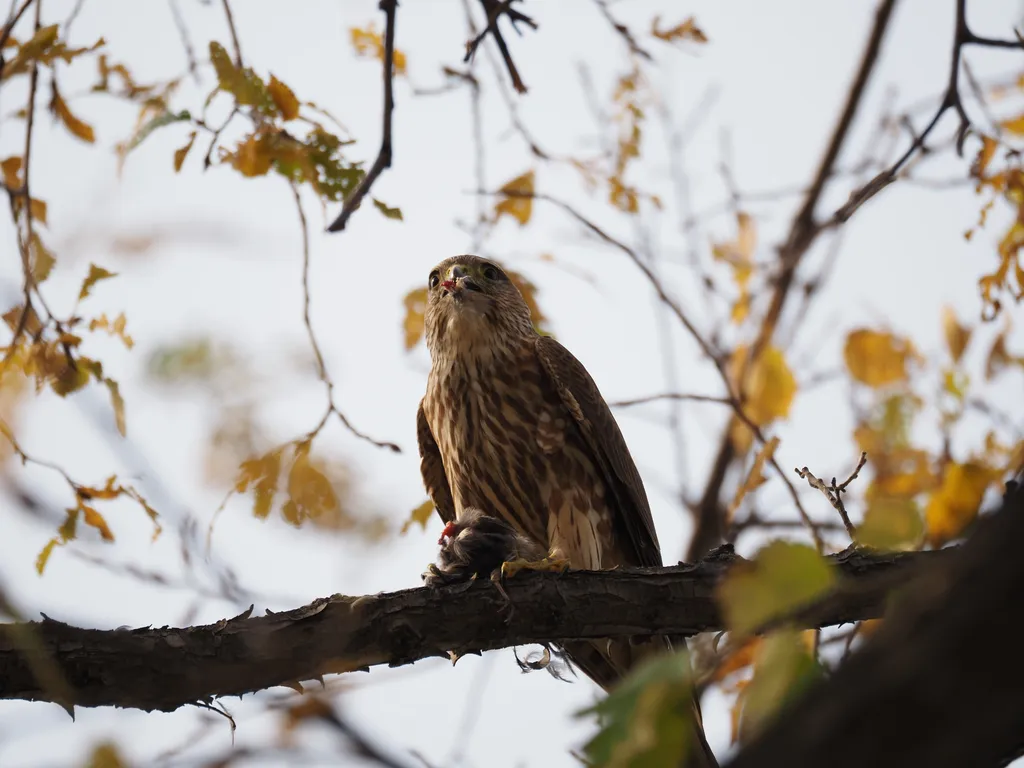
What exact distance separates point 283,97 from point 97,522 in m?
1.48

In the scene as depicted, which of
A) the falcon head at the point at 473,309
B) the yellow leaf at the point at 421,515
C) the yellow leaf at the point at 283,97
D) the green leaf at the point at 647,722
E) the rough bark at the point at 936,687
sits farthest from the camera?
the falcon head at the point at 473,309

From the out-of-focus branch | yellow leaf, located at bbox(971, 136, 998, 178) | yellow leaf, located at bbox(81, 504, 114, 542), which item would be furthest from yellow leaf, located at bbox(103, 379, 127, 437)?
the out-of-focus branch

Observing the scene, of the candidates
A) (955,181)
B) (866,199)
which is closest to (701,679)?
(866,199)

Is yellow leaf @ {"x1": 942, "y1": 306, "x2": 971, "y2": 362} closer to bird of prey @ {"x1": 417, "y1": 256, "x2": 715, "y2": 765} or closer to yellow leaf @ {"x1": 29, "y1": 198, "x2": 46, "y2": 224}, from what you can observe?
bird of prey @ {"x1": 417, "y1": 256, "x2": 715, "y2": 765}

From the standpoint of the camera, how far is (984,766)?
1062 mm

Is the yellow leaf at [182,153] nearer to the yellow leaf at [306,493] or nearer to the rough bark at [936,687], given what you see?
the yellow leaf at [306,493]

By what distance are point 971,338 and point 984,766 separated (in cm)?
357

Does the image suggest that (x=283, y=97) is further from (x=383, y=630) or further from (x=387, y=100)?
(x=383, y=630)

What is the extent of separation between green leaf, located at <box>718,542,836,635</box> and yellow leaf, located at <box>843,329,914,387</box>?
3.91 meters

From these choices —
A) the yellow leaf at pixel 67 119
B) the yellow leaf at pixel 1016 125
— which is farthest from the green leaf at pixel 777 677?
the yellow leaf at pixel 1016 125

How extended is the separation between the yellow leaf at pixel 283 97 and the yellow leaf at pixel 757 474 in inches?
75.9

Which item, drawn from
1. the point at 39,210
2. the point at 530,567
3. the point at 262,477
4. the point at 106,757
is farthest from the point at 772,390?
the point at 106,757

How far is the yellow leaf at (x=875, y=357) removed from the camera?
5.02 metres

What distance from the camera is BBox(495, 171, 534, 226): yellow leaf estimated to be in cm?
508
